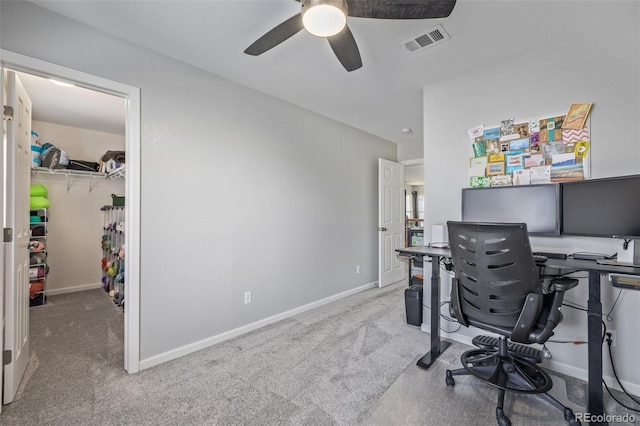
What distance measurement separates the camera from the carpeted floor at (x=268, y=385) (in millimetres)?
1614

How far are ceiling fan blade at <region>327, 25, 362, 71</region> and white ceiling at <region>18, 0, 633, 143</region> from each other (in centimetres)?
33

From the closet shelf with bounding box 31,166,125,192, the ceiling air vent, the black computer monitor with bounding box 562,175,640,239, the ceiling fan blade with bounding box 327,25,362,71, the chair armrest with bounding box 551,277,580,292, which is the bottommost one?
the chair armrest with bounding box 551,277,580,292

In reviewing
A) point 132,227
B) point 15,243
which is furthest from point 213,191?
point 15,243

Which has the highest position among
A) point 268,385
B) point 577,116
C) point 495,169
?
point 577,116

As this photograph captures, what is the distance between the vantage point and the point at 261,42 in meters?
1.68

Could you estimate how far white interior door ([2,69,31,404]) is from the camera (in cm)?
175

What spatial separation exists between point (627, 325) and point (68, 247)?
20.3 ft

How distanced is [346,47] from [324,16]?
0.35m

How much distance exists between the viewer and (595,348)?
155cm

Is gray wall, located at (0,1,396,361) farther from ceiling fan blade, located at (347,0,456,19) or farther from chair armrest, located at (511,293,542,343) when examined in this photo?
chair armrest, located at (511,293,542,343)

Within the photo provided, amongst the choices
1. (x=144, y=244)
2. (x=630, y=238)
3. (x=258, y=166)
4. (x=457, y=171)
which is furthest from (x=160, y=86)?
(x=630, y=238)

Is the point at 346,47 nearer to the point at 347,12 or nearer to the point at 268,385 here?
the point at 347,12

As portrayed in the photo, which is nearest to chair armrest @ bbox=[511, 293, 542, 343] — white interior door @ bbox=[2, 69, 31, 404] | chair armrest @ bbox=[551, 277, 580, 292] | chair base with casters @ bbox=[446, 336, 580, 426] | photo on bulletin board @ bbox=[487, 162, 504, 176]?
chair armrest @ bbox=[551, 277, 580, 292]

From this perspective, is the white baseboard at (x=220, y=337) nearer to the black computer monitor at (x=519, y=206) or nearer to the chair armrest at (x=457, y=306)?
the chair armrest at (x=457, y=306)
